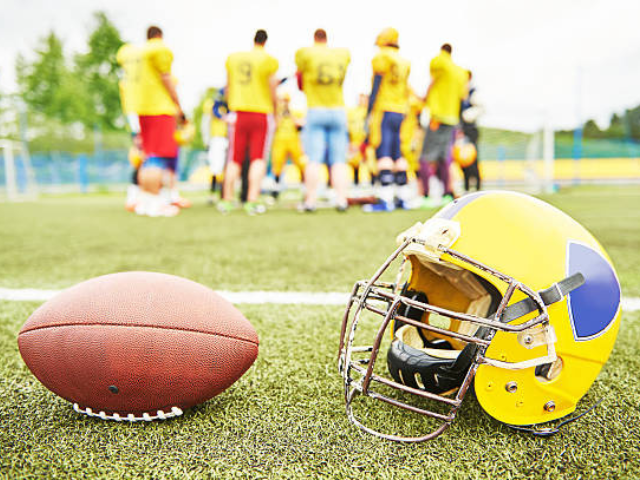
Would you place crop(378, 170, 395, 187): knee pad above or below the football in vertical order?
below

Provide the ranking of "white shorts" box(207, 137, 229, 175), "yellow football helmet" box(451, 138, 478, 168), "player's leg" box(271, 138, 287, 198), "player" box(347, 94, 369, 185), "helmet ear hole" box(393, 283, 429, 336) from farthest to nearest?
"player" box(347, 94, 369, 185) < "white shorts" box(207, 137, 229, 175) < "player's leg" box(271, 138, 287, 198) < "yellow football helmet" box(451, 138, 478, 168) < "helmet ear hole" box(393, 283, 429, 336)

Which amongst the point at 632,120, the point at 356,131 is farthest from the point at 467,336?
the point at 632,120

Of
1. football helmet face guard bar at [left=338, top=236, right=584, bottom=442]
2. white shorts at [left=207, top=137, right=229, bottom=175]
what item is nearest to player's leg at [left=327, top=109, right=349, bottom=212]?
white shorts at [left=207, top=137, right=229, bottom=175]

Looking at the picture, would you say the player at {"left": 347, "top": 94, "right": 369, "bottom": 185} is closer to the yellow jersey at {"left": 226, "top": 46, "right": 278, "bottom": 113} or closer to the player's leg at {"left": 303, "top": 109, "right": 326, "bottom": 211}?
the player's leg at {"left": 303, "top": 109, "right": 326, "bottom": 211}

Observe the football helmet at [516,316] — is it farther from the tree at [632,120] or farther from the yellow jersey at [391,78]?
the tree at [632,120]

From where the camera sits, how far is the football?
114cm

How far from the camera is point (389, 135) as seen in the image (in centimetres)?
625

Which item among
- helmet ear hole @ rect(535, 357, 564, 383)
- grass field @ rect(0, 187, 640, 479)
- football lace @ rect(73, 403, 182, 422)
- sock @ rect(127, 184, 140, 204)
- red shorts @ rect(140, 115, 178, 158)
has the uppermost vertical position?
red shorts @ rect(140, 115, 178, 158)

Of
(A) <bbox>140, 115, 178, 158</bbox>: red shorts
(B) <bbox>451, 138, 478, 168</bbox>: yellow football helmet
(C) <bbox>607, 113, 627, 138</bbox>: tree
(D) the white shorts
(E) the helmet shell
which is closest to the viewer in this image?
(E) the helmet shell

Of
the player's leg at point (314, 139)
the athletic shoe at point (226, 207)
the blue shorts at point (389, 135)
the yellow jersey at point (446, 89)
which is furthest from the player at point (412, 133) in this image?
the athletic shoe at point (226, 207)

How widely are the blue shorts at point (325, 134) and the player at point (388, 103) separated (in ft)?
1.33

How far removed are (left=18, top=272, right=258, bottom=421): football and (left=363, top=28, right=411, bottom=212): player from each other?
16.8ft

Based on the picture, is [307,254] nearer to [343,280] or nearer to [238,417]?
[343,280]

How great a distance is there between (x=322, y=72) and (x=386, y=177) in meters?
1.44
